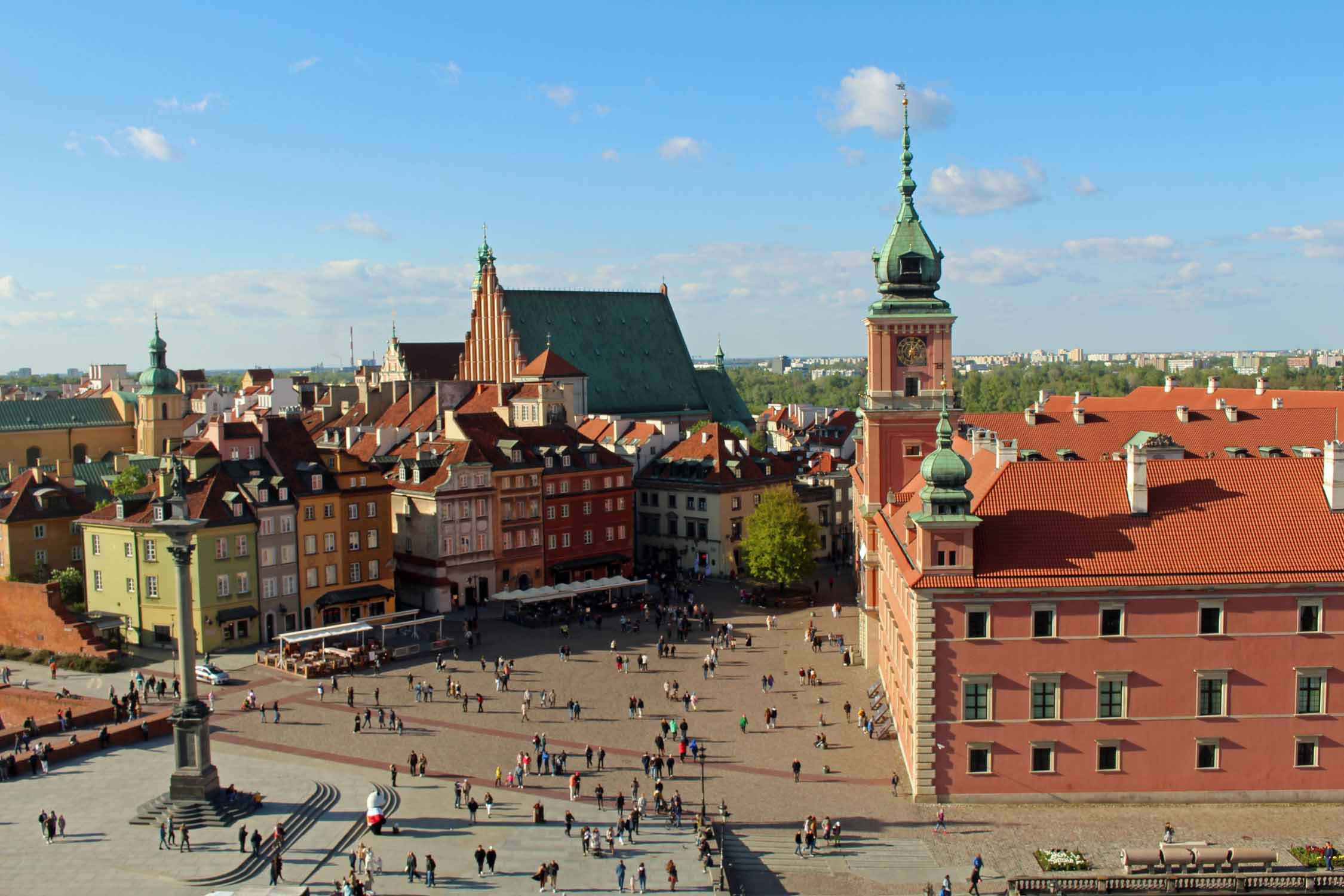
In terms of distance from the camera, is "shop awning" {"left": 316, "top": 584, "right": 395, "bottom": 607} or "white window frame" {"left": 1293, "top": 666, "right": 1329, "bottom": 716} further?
"shop awning" {"left": 316, "top": 584, "right": 395, "bottom": 607}

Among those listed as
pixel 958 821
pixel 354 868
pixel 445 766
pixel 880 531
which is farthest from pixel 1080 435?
pixel 354 868

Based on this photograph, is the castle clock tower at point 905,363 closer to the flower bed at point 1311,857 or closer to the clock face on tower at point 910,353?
the clock face on tower at point 910,353

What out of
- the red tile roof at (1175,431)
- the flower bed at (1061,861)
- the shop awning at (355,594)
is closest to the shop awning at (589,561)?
the shop awning at (355,594)

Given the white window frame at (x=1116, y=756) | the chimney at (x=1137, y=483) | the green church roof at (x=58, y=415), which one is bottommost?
the white window frame at (x=1116, y=756)

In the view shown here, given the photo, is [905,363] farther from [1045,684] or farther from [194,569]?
[194,569]

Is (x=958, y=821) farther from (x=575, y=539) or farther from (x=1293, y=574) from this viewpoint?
→ (x=575, y=539)

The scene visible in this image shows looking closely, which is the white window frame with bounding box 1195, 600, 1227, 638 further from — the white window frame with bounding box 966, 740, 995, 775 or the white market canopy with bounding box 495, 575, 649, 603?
the white market canopy with bounding box 495, 575, 649, 603

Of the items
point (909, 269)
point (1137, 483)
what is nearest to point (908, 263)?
point (909, 269)

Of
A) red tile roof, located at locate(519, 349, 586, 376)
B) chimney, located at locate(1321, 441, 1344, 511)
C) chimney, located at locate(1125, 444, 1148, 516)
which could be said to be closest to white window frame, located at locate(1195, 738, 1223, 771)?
chimney, located at locate(1125, 444, 1148, 516)
